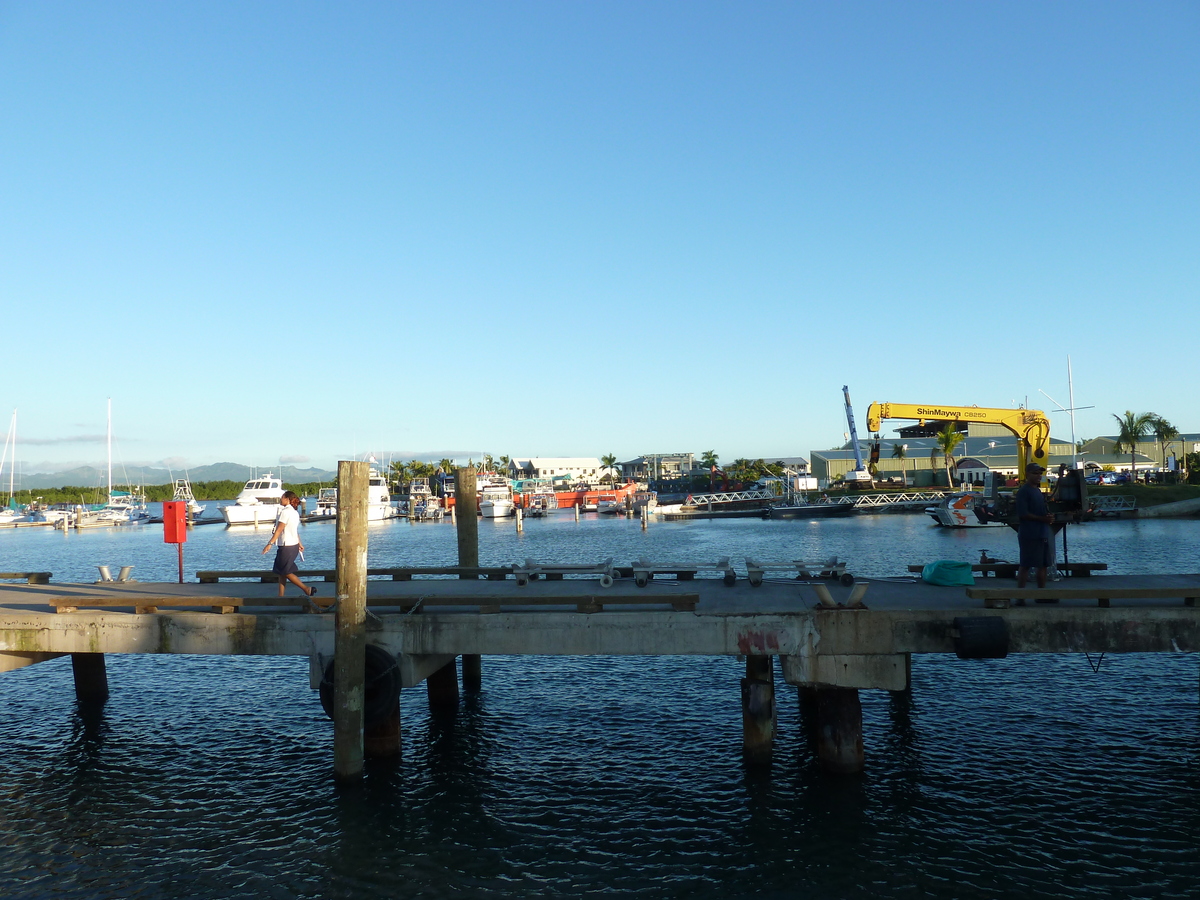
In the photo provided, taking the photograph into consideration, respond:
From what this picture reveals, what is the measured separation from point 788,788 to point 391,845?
5.85 meters

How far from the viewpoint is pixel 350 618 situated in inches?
469

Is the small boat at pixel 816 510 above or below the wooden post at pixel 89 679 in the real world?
below

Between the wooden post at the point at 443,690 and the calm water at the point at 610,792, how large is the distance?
0.38 meters

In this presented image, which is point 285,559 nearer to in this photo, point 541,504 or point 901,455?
point 541,504

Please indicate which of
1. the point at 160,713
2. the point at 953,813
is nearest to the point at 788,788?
the point at 953,813

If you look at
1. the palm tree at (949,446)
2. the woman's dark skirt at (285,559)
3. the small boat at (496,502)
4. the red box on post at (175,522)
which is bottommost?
the small boat at (496,502)

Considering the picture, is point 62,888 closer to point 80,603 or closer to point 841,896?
point 80,603

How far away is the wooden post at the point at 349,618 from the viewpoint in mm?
11914

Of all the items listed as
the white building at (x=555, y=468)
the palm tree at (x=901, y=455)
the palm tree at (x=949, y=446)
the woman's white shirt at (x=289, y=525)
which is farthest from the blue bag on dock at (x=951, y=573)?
the white building at (x=555, y=468)

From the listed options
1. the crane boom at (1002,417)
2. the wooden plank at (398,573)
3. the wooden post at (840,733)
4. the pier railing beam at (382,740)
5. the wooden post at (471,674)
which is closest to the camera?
the wooden post at (840,733)

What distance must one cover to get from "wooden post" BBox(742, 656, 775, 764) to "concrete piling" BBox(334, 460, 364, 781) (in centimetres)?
592

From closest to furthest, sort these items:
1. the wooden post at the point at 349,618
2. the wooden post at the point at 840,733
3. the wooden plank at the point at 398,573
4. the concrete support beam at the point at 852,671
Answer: the concrete support beam at the point at 852,671
the wooden post at the point at 349,618
the wooden post at the point at 840,733
the wooden plank at the point at 398,573

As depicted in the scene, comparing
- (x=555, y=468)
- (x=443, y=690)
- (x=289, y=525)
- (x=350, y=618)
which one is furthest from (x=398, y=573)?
(x=555, y=468)

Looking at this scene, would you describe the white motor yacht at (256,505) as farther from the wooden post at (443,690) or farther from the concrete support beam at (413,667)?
the concrete support beam at (413,667)
